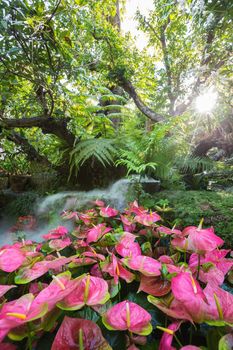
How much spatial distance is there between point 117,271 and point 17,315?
0.30m

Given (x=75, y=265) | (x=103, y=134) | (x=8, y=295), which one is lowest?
(x=8, y=295)

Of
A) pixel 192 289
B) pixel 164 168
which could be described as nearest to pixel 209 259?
pixel 192 289

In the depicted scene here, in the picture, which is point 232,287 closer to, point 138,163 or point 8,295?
point 8,295

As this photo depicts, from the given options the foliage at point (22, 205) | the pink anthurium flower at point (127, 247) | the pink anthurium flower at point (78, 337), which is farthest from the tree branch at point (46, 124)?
the pink anthurium flower at point (78, 337)

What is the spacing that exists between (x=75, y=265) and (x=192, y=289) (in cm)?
41

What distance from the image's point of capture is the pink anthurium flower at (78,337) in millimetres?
420

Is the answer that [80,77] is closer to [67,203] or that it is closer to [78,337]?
[67,203]

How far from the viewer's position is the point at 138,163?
1813 mm

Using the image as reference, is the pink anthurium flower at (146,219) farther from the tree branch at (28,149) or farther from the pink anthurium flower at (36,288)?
the tree branch at (28,149)

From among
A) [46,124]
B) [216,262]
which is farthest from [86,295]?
[46,124]

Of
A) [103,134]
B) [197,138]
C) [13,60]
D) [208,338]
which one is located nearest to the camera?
[208,338]

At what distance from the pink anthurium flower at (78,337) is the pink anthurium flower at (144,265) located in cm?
23

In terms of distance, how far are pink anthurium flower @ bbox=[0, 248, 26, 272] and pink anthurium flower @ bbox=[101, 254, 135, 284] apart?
0.91 ft

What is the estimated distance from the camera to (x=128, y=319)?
18.7 inches
